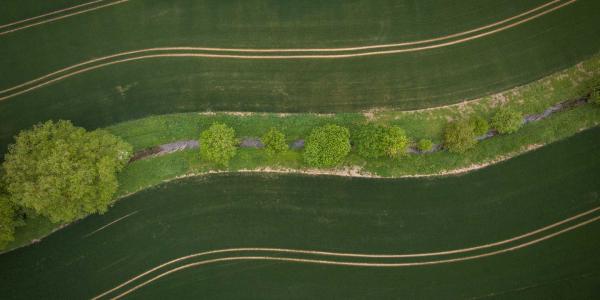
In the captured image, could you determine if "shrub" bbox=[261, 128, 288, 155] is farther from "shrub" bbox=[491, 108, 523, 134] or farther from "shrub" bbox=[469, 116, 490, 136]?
"shrub" bbox=[491, 108, 523, 134]

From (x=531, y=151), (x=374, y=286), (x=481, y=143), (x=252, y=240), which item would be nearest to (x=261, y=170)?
(x=252, y=240)

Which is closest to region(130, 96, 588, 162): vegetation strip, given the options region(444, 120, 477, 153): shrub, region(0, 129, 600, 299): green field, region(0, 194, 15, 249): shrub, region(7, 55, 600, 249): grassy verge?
region(7, 55, 600, 249): grassy verge

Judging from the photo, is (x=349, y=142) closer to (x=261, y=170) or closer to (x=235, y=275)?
(x=261, y=170)

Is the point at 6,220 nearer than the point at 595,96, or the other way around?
the point at 6,220

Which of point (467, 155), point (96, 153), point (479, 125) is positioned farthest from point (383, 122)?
point (96, 153)

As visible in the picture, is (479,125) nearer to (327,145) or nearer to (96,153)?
(327,145)

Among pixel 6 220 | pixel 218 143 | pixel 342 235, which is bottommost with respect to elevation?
pixel 342 235
